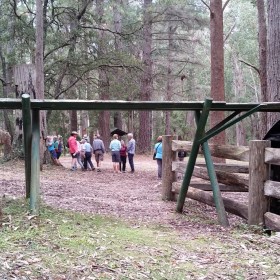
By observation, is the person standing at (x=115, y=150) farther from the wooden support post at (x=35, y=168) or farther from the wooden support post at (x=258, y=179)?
the wooden support post at (x=258, y=179)

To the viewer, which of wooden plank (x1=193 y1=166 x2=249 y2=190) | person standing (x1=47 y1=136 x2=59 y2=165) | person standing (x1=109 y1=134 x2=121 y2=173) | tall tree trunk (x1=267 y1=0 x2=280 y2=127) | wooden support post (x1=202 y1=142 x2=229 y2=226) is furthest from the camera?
person standing (x1=47 y1=136 x2=59 y2=165)

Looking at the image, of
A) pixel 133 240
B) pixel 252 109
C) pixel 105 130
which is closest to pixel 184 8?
pixel 105 130

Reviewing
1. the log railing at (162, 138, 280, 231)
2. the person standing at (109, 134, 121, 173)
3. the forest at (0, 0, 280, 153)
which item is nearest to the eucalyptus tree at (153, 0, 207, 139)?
the forest at (0, 0, 280, 153)

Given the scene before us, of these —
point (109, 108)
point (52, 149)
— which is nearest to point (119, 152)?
point (52, 149)

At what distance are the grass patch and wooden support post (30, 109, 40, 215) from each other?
182mm

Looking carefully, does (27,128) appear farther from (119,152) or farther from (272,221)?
(119,152)

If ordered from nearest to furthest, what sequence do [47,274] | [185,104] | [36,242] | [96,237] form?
1. [47,274]
2. [36,242]
3. [96,237]
4. [185,104]

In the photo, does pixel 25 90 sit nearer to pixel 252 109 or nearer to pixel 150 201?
pixel 150 201

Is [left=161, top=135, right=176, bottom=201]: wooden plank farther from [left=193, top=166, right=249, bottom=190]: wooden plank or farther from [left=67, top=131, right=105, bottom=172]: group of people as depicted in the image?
[left=67, top=131, right=105, bottom=172]: group of people

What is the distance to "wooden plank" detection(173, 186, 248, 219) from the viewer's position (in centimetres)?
684

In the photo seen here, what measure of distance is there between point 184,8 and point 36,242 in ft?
78.9

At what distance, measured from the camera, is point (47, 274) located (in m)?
3.85

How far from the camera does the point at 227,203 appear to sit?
736 cm

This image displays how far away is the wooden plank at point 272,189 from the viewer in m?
5.95
